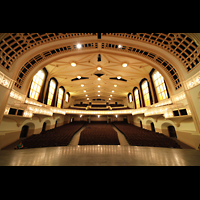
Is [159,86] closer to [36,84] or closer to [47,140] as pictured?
[47,140]

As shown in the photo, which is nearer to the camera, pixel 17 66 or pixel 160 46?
pixel 17 66

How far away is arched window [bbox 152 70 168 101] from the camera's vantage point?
8234mm

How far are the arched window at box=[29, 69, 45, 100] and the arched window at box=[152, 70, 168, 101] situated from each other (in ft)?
44.7

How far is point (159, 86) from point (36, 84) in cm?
1385

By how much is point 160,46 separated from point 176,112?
4869 millimetres

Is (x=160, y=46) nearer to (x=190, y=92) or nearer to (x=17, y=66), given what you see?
(x=190, y=92)

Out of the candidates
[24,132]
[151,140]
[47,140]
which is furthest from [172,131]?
[24,132]

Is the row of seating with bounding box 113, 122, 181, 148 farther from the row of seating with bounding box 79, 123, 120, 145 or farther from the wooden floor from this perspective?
the wooden floor

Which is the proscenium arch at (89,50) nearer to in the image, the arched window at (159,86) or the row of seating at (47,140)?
the arched window at (159,86)

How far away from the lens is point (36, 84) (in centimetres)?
848

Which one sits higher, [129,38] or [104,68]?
[104,68]

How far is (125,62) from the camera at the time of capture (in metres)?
9.25

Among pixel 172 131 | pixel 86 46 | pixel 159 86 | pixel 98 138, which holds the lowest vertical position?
pixel 98 138
